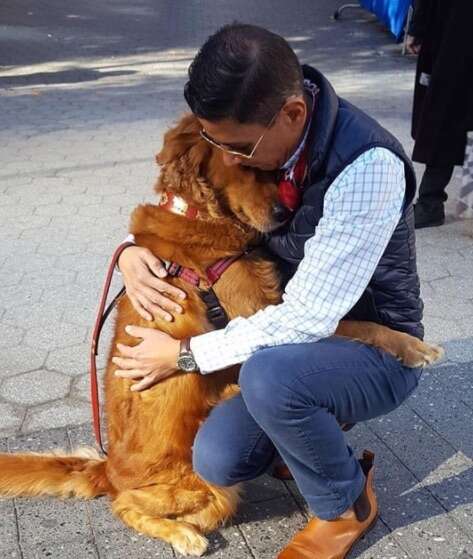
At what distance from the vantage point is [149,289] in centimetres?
233

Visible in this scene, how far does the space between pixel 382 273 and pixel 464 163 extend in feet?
10.9

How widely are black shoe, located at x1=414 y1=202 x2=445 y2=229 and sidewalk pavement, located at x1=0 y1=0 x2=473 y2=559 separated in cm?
10

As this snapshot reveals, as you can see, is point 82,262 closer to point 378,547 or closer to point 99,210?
point 99,210

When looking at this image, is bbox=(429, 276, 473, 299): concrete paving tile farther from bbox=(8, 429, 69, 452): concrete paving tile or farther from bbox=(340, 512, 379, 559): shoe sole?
bbox=(8, 429, 69, 452): concrete paving tile

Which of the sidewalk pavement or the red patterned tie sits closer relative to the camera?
the red patterned tie

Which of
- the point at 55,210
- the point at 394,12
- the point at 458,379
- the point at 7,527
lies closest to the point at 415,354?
the point at 458,379

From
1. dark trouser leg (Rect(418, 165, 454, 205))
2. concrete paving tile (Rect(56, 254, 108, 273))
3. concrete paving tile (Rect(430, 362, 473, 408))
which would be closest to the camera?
concrete paving tile (Rect(430, 362, 473, 408))

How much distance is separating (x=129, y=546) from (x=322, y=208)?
1288 millimetres

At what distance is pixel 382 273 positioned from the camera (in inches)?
89.3

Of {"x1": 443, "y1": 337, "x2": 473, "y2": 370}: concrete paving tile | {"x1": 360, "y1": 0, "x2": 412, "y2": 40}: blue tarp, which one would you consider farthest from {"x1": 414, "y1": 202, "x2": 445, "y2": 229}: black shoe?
{"x1": 360, "y1": 0, "x2": 412, "y2": 40}: blue tarp

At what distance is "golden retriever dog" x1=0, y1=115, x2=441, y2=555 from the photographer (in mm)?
2293

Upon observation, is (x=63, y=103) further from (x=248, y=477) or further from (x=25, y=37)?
(x=248, y=477)

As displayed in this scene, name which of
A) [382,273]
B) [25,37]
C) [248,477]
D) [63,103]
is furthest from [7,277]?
[25,37]

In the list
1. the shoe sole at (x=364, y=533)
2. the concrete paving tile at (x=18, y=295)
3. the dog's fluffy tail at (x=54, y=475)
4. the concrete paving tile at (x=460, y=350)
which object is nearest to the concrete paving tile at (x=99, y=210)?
the concrete paving tile at (x=18, y=295)
